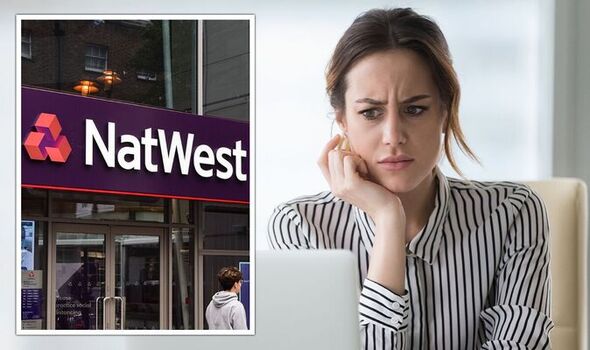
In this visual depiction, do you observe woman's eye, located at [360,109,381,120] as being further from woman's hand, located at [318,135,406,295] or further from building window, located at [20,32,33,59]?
building window, located at [20,32,33,59]

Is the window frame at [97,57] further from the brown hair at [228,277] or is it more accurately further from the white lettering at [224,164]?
the brown hair at [228,277]

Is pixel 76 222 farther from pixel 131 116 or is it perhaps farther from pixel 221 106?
pixel 221 106

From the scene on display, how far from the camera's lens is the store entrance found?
6.83ft

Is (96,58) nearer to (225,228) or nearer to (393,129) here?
(225,228)

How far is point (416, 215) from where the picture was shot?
2074 mm

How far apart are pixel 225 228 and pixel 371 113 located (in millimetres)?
511

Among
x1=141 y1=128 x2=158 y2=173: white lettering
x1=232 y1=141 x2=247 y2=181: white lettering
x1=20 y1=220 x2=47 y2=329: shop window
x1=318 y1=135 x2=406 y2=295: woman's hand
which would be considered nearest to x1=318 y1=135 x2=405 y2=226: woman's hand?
x1=318 y1=135 x2=406 y2=295: woman's hand

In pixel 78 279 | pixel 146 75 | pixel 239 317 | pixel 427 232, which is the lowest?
pixel 239 317

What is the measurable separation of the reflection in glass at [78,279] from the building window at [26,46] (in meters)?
0.54

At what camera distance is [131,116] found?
2.16 meters

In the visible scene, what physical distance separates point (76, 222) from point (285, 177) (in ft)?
1.91

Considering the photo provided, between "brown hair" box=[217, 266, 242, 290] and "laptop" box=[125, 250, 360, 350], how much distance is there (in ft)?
2.17

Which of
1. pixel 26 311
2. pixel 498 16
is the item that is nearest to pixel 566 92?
pixel 498 16

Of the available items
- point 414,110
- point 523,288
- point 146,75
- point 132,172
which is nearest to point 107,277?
point 132,172
